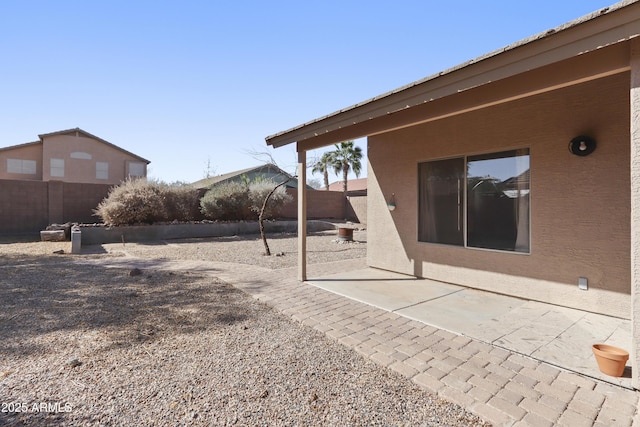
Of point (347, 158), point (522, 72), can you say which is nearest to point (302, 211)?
point (522, 72)

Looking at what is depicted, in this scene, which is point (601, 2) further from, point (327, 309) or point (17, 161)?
point (17, 161)

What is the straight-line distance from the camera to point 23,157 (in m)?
23.7

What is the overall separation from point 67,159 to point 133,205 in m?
19.1

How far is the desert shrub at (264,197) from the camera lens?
15234 mm

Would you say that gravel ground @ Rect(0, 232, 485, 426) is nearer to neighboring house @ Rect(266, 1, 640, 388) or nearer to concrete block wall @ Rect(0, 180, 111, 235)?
neighboring house @ Rect(266, 1, 640, 388)

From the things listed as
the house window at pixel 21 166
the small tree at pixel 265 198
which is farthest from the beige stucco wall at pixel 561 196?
the house window at pixel 21 166

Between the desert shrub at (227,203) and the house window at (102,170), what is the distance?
17231 millimetres

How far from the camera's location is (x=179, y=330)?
11.4ft

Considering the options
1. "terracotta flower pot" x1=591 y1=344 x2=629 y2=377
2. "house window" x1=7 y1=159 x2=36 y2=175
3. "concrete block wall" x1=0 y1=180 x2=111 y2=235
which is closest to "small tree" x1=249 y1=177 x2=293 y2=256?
"concrete block wall" x1=0 y1=180 x2=111 y2=235

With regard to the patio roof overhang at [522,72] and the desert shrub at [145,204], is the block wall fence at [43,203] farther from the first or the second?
the patio roof overhang at [522,72]

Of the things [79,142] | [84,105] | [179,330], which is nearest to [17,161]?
[79,142]

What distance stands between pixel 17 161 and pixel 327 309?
31.0 meters

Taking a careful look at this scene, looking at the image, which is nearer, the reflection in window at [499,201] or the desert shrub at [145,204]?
the reflection in window at [499,201]

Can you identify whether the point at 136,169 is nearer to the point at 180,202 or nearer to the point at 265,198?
the point at 180,202
